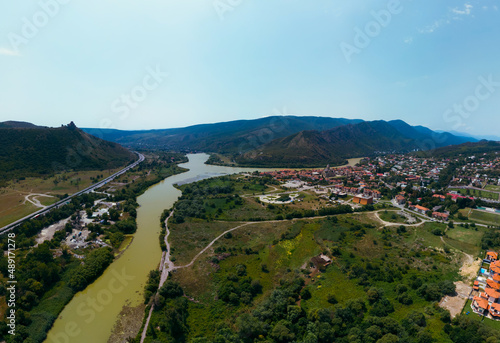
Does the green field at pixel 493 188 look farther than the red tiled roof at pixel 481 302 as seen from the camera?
Yes

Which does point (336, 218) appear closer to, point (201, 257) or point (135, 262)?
point (201, 257)

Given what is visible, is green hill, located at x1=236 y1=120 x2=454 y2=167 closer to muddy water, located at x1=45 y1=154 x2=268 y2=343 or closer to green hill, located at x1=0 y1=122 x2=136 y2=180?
green hill, located at x1=0 y1=122 x2=136 y2=180

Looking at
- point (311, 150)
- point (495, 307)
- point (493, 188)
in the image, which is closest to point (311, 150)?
point (311, 150)

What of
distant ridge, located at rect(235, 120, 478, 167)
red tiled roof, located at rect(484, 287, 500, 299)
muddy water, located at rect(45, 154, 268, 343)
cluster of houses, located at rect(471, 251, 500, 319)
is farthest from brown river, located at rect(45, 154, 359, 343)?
distant ridge, located at rect(235, 120, 478, 167)

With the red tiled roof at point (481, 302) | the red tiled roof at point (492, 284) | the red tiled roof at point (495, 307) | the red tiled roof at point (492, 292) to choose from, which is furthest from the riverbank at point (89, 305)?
the red tiled roof at point (492, 284)

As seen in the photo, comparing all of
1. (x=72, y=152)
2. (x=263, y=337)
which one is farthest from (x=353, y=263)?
(x=72, y=152)

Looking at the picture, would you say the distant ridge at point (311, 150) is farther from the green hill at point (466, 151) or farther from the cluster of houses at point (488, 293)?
the cluster of houses at point (488, 293)
